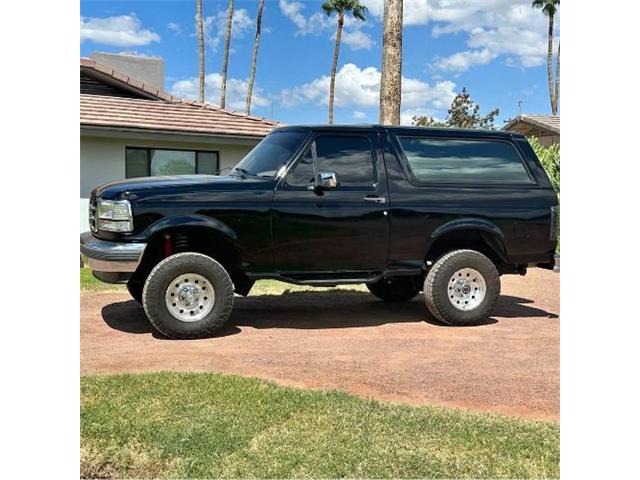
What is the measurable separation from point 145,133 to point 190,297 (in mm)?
8759

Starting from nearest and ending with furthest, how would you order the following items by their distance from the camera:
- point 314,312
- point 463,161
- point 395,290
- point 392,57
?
point 463,161 < point 314,312 < point 395,290 < point 392,57

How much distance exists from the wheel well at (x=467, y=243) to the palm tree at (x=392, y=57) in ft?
19.6

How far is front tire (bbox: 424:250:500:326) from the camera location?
855cm

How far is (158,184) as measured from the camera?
305 inches

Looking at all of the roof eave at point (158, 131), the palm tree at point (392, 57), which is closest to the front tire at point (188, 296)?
the roof eave at point (158, 131)

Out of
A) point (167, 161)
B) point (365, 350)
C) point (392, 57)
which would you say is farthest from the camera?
point (167, 161)

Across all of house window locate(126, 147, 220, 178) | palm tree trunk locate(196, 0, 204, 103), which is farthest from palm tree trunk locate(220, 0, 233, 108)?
house window locate(126, 147, 220, 178)

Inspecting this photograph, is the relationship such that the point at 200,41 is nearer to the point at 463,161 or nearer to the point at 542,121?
the point at 542,121

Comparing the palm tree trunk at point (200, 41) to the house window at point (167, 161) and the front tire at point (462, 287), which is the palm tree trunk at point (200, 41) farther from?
the front tire at point (462, 287)

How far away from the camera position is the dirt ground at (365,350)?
19.2 ft

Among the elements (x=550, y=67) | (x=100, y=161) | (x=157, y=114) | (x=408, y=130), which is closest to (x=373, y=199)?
(x=408, y=130)

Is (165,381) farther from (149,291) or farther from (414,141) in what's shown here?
(414,141)
